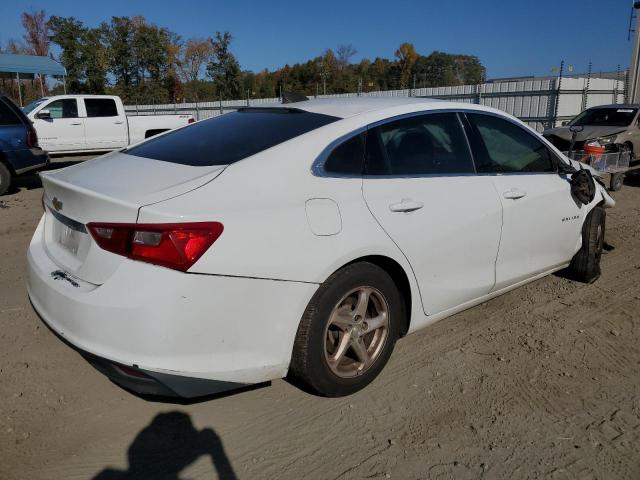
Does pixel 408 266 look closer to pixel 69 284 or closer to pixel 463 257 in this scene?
pixel 463 257

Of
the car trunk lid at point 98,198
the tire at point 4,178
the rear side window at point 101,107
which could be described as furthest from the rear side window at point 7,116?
the car trunk lid at point 98,198

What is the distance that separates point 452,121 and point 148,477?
9.00 feet

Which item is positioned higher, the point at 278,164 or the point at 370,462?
the point at 278,164

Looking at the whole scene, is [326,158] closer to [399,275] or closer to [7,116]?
[399,275]

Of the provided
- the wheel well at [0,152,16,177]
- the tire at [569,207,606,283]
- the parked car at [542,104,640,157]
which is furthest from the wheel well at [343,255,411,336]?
the parked car at [542,104,640,157]

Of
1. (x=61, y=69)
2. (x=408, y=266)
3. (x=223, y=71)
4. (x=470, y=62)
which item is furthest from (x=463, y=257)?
(x=470, y=62)

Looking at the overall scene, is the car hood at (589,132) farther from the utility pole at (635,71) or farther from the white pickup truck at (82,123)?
the white pickup truck at (82,123)

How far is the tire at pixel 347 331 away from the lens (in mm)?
2602

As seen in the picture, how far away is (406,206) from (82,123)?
1340 cm

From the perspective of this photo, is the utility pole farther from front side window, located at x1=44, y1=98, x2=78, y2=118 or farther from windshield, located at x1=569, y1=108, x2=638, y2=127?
front side window, located at x1=44, y1=98, x2=78, y2=118

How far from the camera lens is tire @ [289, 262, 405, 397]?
8.54 ft

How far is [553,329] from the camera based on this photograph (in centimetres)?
386

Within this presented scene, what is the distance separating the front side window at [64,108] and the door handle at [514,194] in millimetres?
13399

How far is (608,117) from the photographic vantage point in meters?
12.5
